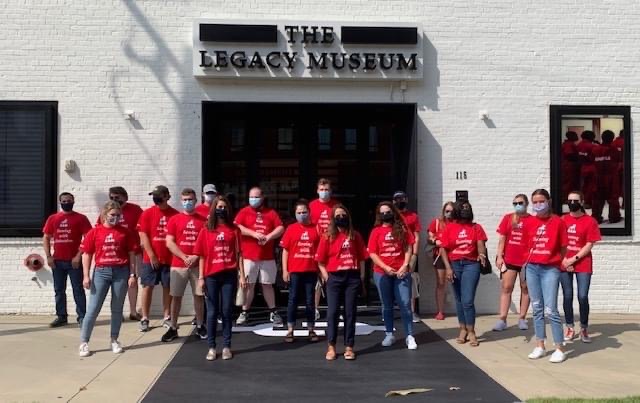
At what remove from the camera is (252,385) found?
677cm

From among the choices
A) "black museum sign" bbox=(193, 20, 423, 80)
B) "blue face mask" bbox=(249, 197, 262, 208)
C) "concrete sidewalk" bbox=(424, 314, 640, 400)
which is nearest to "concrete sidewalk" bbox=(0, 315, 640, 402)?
"concrete sidewalk" bbox=(424, 314, 640, 400)

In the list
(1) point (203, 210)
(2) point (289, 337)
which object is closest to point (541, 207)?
→ (2) point (289, 337)

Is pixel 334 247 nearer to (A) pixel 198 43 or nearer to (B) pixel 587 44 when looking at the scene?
(A) pixel 198 43

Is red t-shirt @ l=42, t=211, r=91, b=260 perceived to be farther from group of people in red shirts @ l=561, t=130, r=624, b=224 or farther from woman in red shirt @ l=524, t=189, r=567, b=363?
group of people in red shirts @ l=561, t=130, r=624, b=224

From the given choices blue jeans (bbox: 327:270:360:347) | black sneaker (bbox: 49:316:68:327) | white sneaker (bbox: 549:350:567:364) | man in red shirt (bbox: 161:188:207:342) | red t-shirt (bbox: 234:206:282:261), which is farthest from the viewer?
black sneaker (bbox: 49:316:68:327)

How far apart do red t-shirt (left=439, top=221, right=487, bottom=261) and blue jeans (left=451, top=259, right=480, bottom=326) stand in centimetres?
8

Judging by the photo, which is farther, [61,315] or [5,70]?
[5,70]

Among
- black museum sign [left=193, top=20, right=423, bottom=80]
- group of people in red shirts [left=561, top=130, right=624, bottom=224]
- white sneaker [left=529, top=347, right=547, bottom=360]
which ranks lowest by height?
white sneaker [left=529, top=347, right=547, bottom=360]

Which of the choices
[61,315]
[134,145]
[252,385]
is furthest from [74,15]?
[252,385]

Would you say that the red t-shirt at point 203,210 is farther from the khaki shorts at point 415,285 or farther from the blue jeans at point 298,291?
the khaki shorts at point 415,285

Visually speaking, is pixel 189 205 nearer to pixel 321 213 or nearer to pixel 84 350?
pixel 321 213

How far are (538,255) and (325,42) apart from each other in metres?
4.97

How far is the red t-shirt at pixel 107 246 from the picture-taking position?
26.4 feet

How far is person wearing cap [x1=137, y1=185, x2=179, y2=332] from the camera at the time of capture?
31.2 ft
